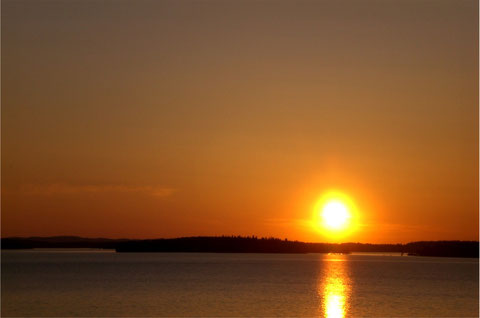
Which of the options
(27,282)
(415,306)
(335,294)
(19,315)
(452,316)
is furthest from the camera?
(27,282)

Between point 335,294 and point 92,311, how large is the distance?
847 inches

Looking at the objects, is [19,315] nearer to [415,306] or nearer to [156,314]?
[156,314]

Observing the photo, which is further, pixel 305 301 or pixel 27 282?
pixel 27 282

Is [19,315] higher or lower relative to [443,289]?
lower

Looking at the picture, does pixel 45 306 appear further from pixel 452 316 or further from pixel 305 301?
pixel 452 316

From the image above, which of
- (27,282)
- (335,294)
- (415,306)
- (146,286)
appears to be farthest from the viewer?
(27,282)

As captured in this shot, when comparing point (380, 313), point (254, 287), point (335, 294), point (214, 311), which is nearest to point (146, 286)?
point (254, 287)

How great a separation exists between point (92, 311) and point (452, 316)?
70.1 feet

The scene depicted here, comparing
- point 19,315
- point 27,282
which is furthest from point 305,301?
point 27,282

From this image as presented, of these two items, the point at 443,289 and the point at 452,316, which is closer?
the point at 452,316

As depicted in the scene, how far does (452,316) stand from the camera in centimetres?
4244

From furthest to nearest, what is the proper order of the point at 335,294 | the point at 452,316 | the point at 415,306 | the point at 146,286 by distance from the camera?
the point at 146,286, the point at 335,294, the point at 415,306, the point at 452,316

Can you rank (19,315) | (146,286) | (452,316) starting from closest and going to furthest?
(19,315), (452,316), (146,286)

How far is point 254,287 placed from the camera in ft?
204
